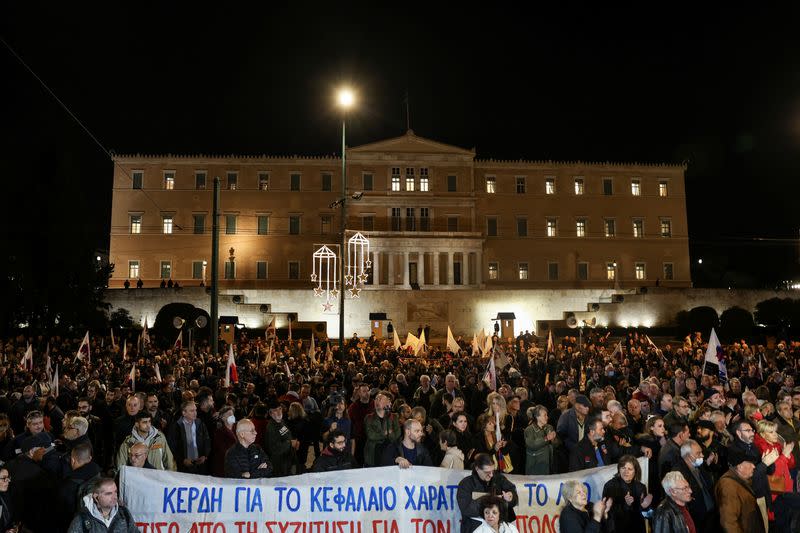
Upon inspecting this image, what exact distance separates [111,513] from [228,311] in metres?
39.7

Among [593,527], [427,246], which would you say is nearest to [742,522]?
[593,527]

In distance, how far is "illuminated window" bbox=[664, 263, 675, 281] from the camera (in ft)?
184

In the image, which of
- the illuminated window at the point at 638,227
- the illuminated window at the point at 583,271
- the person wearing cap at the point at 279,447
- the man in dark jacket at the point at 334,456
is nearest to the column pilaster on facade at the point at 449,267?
the illuminated window at the point at 583,271

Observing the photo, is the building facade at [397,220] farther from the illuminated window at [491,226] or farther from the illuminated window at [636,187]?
the illuminated window at [636,187]

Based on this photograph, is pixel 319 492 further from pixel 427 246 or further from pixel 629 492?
pixel 427 246

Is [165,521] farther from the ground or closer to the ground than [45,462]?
closer to the ground

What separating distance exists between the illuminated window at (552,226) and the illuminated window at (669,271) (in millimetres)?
10489

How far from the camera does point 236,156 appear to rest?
53.1m

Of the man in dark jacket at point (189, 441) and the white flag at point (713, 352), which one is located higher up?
the white flag at point (713, 352)

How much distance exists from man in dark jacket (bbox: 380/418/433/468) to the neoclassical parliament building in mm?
42693

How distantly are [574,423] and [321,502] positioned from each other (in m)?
3.56

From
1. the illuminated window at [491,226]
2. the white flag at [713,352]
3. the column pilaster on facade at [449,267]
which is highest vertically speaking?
the illuminated window at [491,226]

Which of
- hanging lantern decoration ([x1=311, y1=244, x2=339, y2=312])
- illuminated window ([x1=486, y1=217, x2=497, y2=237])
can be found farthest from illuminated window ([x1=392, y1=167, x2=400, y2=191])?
hanging lantern decoration ([x1=311, y1=244, x2=339, y2=312])

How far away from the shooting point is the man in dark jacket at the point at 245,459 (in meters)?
6.35
